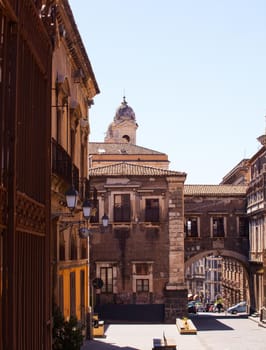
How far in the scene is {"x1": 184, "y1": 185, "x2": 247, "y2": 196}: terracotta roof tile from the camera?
1741 inches

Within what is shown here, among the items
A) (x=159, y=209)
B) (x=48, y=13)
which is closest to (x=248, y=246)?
(x=159, y=209)

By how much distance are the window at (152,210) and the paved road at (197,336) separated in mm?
5557

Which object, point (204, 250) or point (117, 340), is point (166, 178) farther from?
point (117, 340)

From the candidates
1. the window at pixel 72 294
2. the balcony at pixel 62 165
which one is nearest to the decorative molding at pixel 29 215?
the balcony at pixel 62 165

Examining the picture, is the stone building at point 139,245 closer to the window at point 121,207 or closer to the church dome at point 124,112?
the window at point 121,207

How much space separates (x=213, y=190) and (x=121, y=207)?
25.1 feet

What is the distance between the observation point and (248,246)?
144ft

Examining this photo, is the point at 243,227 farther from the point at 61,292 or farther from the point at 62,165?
the point at 62,165

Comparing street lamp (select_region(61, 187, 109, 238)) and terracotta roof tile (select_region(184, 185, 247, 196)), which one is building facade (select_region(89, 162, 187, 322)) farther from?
street lamp (select_region(61, 187, 109, 238))

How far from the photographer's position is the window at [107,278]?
128 feet

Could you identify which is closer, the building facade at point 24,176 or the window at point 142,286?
the building facade at point 24,176

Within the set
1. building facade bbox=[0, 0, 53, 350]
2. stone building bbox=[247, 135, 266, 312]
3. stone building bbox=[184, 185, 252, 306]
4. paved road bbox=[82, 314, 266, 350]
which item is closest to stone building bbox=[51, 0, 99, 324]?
paved road bbox=[82, 314, 266, 350]

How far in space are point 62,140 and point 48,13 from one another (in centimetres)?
582

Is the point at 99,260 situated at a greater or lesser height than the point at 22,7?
lesser
